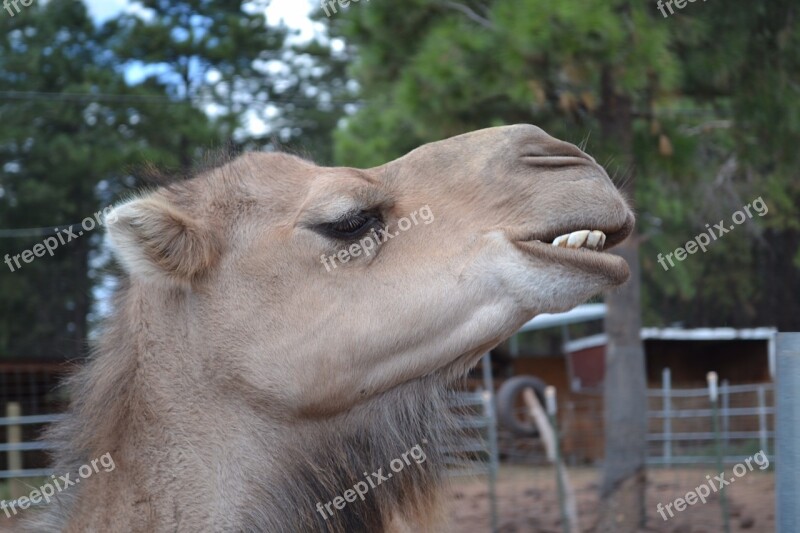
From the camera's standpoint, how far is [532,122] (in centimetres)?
947

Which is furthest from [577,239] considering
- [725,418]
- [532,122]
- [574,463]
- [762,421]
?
[725,418]

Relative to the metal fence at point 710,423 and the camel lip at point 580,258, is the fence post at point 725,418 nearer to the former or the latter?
the metal fence at point 710,423

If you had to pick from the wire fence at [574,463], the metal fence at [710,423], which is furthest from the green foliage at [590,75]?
the metal fence at [710,423]

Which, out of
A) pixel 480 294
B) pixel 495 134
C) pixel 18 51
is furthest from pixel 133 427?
pixel 18 51

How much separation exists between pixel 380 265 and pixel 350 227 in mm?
A: 174

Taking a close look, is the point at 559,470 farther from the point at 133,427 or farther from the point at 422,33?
the point at 133,427

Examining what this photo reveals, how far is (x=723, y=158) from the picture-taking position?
12.5m

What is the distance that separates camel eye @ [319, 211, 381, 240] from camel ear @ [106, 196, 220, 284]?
17.4 inches

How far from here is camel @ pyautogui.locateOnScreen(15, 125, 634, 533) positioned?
10.1ft

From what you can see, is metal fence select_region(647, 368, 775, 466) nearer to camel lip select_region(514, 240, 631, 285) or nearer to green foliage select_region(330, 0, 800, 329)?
green foliage select_region(330, 0, 800, 329)

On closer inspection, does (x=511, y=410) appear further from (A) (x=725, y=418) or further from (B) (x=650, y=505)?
(B) (x=650, y=505)

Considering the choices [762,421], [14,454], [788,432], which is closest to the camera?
[788,432]

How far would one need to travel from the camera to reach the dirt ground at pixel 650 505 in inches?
368

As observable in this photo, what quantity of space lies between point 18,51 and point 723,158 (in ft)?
41.2
